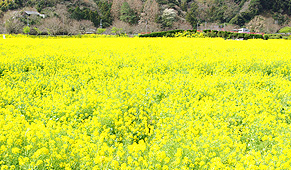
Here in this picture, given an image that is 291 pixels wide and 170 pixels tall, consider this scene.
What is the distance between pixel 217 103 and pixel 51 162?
11.9 feet

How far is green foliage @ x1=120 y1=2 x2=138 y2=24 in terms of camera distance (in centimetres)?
6675

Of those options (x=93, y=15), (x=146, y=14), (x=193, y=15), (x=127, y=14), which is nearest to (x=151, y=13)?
(x=146, y=14)

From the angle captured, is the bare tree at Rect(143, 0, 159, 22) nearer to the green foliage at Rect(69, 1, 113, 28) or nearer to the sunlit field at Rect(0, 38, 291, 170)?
the green foliage at Rect(69, 1, 113, 28)

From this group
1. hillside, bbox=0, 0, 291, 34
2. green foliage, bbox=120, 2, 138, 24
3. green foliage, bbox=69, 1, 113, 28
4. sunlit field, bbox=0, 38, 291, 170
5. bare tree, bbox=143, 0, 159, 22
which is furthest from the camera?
green foliage, bbox=120, 2, 138, 24

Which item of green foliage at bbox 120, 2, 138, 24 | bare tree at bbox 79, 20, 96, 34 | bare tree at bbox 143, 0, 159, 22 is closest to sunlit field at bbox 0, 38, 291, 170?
bare tree at bbox 79, 20, 96, 34

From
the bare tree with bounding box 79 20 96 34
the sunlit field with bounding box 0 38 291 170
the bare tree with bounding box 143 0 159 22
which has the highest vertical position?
the bare tree with bounding box 143 0 159 22

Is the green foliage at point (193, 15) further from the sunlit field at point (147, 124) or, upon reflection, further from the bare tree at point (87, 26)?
the sunlit field at point (147, 124)

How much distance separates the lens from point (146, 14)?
62.3m

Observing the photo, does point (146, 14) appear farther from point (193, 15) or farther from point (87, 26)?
point (193, 15)

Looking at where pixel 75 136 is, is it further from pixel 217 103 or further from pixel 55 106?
pixel 217 103

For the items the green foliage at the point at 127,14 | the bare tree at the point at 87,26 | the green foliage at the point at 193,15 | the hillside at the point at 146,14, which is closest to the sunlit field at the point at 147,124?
the hillside at the point at 146,14

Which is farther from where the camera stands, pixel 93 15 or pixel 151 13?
pixel 93 15

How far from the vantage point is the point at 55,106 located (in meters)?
4.46

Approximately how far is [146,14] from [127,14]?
29.0 ft
